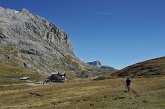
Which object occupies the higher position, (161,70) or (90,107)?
(161,70)

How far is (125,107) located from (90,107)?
26.4ft

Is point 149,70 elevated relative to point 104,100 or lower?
elevated

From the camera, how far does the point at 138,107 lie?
50.5 metres

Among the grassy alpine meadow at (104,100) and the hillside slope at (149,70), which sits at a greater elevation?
the hillside slope at (149,70)

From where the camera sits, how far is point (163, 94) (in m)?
64.1

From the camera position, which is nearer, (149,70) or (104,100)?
(104,100)

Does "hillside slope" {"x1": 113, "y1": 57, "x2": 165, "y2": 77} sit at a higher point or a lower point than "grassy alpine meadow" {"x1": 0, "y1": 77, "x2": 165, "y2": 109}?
higher

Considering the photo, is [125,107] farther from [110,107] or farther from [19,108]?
[19,108]

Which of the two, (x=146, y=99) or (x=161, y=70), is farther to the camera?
(x=161, y=70)

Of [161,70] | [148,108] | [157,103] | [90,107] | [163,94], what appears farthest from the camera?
[161,70]

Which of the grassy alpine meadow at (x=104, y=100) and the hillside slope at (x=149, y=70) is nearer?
the grassy alpine meadow at (x=104, y=100)

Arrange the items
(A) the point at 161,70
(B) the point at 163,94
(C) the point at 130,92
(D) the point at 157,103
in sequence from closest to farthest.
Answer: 1. (D) the point at 157,103
2. (B) the point at 163,94
3. (C) the point at 130,92
4. (A) the point at 161,70

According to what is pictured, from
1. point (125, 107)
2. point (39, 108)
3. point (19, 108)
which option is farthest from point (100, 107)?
point (19, 108)

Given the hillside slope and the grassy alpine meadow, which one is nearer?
the grassy alpine meadow
